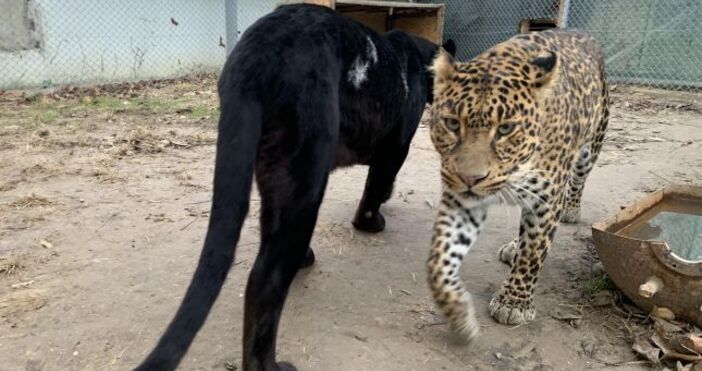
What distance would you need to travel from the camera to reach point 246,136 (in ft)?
6.91

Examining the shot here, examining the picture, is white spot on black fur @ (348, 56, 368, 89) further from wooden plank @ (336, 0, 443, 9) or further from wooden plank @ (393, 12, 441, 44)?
wooden plank @ (393, 12, 441, 44)

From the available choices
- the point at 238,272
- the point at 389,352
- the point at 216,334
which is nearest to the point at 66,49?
the point at 238,272

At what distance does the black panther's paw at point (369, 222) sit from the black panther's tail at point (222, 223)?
199 centimetres

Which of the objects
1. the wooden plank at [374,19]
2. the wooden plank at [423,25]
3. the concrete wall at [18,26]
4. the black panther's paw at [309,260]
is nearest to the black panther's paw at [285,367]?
the black panther's paw at [309,260]

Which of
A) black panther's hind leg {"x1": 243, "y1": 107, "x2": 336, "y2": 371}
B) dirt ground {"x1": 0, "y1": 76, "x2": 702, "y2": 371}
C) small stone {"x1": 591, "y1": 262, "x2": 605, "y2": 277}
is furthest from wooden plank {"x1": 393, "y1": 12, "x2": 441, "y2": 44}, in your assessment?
black panther's hind leg {"x1": 243, "y1": 107, "x2": 336, "y2": 371}

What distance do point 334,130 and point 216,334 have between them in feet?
4.15

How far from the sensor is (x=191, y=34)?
36.1 ft

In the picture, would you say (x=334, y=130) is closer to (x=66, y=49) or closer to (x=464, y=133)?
(x=464, y=133)

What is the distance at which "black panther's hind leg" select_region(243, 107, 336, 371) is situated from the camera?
7.41 ft

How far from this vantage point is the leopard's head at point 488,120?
253 cm

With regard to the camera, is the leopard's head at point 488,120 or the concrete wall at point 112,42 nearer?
the leopard's head at point 488,120

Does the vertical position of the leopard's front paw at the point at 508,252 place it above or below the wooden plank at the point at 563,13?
below

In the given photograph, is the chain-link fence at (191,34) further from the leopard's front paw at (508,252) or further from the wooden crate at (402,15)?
the leopard's front paw at (508,252)

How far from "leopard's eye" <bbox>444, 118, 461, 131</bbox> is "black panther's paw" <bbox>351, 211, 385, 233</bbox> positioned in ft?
5.01
